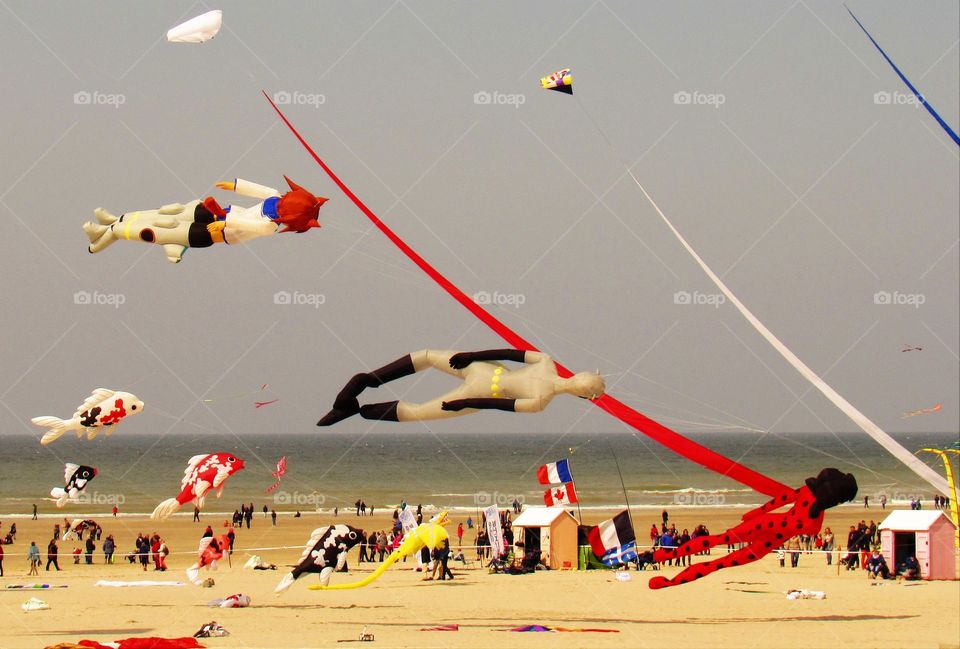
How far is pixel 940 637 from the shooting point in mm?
Answer: 20953

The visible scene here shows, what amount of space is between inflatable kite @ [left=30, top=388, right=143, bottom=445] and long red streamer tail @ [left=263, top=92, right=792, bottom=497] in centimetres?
427

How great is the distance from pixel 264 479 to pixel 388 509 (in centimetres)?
1858

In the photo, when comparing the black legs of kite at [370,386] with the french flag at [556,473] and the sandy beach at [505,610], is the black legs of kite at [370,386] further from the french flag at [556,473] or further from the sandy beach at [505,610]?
the french flag at [556,473]

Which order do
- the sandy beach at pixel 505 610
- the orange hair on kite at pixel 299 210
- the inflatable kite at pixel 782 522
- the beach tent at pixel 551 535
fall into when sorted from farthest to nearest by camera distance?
the beach tent at pixel 551 535, the sandy beach at pixel 505 610, the orange hair on kite at pixel 299 210, the inflatable kite at pixel 782 522

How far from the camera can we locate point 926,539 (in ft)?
90.9

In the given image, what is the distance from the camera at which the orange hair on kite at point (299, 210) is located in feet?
48.2

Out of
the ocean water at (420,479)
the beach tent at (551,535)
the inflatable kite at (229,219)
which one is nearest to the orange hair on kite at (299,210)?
the inflatable kite at (229,219)

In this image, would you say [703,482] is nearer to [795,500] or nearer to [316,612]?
[316,612]

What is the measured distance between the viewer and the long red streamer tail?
1343 cm

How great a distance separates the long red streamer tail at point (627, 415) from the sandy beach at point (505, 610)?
683 centimetres
